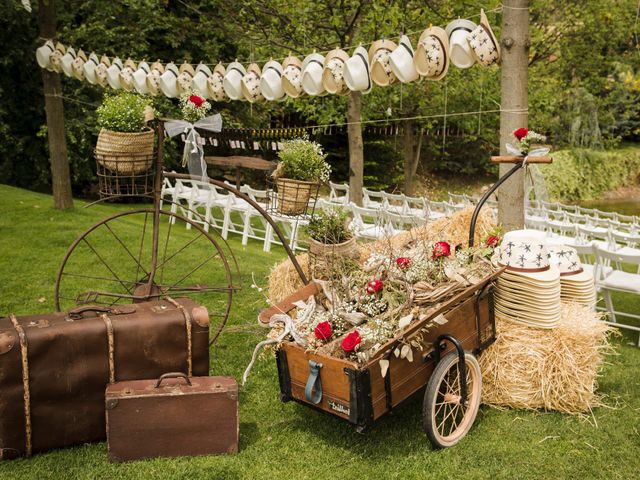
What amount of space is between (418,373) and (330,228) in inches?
59.2

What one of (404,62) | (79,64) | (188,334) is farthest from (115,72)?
(188,334)

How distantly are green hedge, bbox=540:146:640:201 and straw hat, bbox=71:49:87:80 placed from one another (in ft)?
48.2

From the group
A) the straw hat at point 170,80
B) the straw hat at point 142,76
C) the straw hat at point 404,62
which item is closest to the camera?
the straw hat at point 404,62

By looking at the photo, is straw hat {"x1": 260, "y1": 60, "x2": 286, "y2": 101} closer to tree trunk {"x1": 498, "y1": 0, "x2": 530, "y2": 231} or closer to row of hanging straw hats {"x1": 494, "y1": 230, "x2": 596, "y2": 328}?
tree trunk {"x1": 498, "y1": 0, "x2": 530, "y2": 231}

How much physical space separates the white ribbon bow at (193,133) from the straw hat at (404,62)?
1893mm

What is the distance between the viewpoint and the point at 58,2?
33.7 ft

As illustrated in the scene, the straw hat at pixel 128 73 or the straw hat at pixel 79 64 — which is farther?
the straw hat at pixel 79 64

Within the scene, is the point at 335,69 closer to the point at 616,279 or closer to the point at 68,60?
the point at 616,279

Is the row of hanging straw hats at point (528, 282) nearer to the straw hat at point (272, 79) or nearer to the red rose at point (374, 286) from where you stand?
the red rose at point (374, 286)

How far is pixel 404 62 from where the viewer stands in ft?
18.5

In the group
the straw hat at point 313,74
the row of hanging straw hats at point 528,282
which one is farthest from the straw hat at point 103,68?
the row of hanging straw hats at point 528,282

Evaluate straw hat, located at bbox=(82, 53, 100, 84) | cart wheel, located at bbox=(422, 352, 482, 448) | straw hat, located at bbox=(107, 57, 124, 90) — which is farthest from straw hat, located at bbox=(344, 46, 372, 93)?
straw hat, located at bbox=(82, 53, 100, 84)

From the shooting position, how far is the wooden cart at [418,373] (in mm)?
3217

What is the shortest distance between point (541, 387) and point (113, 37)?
11.7m
